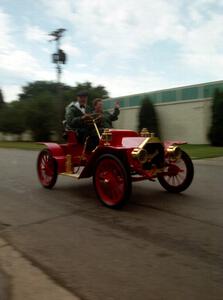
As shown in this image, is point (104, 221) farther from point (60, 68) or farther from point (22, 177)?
point (60, 68)

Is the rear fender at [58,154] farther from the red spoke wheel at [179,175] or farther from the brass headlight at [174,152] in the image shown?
the brass headlight at [174,152]

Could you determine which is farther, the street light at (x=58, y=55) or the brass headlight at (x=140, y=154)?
the street light at (x=58, y=55)

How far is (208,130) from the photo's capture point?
85.0 ft

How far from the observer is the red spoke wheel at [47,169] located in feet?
28.0

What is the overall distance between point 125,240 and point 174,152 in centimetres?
257

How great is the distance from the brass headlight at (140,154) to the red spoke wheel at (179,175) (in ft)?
2.73

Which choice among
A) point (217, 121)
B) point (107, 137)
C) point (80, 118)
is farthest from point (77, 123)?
point (217, 121)

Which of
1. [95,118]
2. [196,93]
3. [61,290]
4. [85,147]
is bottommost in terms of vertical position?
[61,290]

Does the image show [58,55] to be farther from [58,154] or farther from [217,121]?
[58,154]

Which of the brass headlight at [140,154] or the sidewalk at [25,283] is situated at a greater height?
the brass headlight at [140,154]

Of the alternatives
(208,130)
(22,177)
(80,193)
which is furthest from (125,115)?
(80,193)

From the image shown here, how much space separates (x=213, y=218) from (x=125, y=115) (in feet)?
97.7

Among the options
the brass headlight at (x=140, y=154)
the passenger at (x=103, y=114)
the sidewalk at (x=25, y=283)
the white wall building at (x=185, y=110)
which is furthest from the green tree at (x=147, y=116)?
the sidewalk at (x=25, y=283)

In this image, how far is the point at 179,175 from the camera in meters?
7.73
